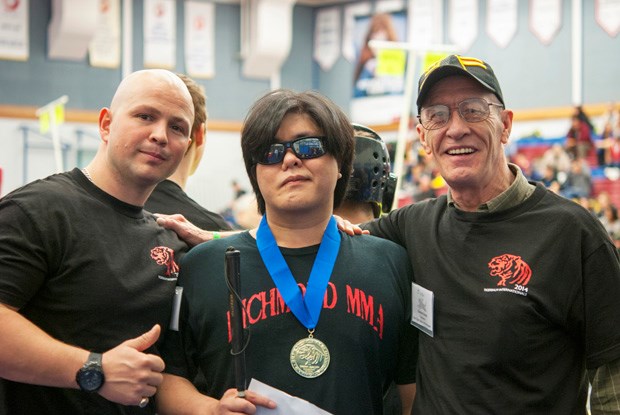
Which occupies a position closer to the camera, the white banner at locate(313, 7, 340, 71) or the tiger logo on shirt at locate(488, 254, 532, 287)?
the tiger logo on shirt at locate(488, 254, 532, 287)

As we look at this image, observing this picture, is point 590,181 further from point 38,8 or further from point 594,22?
point 38,8

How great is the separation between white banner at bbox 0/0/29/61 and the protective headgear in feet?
59.4

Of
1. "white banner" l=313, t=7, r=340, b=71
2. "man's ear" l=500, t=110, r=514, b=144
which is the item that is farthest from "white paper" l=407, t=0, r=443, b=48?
"man's ear" l=500, t=110, r=514, b=144

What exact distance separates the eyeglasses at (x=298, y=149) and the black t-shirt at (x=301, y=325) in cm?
32

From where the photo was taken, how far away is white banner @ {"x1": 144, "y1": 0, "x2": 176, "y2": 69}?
21297mm

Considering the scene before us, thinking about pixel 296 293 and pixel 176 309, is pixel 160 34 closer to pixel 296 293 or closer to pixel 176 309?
pixel 176 309

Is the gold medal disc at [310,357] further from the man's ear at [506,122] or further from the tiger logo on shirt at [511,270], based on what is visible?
the man's ear at [506,122]

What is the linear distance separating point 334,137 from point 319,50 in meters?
21.5

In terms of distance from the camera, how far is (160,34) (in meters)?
21.5

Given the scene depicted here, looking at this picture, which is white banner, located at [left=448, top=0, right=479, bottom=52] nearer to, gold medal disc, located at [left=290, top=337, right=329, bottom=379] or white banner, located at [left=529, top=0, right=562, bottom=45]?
white banner, located at [left=529, top=0, right=562, bottom=45]

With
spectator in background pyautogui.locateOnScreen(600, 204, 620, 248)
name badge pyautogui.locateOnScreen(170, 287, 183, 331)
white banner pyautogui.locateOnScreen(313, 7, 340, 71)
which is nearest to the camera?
name badge pyautogui.locateOnScreen(170, 287, 183, 331)

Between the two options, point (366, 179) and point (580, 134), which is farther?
point (580, 134)

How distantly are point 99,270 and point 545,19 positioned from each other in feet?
59.9

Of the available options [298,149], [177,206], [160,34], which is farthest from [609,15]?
[298,149]
